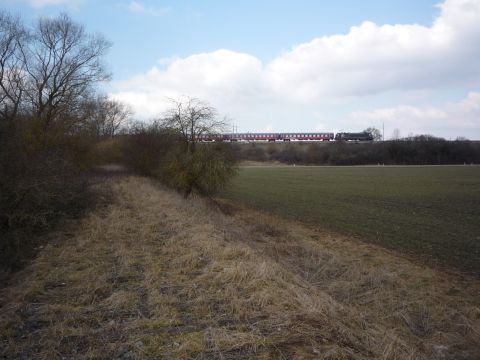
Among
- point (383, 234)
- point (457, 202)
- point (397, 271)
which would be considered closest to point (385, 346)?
point (397, 271)

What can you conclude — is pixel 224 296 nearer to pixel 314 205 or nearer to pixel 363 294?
pixel 363 294

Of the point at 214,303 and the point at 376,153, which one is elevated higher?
the point at 376,153

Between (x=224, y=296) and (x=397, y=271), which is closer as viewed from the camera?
(x=224, y=296)

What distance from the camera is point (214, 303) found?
5879mm

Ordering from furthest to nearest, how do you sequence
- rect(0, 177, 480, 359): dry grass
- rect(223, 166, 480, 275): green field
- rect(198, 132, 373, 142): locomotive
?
rect(198, 132, 373, 142): locomotive → rect(223, 166, 480, 275): green field → rect(0, 177, 480, 359): dry grass

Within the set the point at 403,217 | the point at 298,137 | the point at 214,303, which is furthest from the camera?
the point at 298,137

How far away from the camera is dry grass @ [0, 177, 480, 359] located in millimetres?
4504

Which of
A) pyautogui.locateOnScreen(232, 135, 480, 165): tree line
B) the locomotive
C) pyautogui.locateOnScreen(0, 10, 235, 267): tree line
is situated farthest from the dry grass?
pyautogui.locateOnScreen(232, 135, 480, 165): tree line

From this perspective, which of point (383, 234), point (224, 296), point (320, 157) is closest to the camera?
point (224, 296)

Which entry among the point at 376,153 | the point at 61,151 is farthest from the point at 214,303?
the point at 376,153

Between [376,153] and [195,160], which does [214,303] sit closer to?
[195,160]

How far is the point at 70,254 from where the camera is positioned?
8.84 meters

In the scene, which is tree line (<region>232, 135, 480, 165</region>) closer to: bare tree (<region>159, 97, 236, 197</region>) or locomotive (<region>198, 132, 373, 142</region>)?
locomotive (<region>198, 132, 373, 142</region>)

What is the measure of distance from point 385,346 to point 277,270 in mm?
3076
